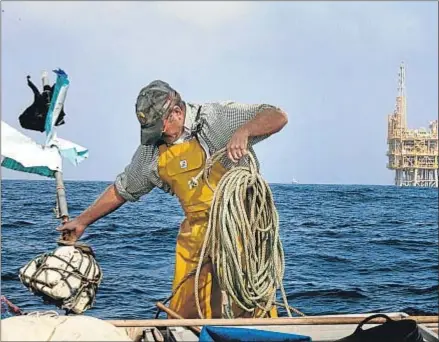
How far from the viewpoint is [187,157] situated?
378 cm

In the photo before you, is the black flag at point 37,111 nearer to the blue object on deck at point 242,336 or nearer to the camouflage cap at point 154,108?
the camouflage cap at point 154,108

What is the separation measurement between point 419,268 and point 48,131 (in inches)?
409

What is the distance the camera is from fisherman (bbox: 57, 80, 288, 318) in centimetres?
364

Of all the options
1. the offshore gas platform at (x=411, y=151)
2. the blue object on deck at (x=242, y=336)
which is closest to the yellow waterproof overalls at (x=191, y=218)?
the blue object on deck at (x=242, y=336)

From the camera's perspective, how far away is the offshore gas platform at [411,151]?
60.2 m

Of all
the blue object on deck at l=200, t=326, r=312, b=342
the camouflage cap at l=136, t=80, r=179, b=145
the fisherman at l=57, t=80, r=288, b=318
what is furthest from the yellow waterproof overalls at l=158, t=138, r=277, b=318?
the blue object on deck at l=200, t=326, r=312, b=342

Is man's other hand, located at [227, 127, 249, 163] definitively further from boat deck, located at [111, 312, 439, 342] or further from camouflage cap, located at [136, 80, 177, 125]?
boat deck, located at [111, 312, 439, 342]

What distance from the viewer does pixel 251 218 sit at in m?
3.92

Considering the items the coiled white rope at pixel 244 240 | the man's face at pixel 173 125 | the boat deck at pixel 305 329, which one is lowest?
the boat deck at pixel 305 329

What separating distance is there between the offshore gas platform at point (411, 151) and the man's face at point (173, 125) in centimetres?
5674

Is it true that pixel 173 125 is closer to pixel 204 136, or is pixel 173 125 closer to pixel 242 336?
pixel 204 136

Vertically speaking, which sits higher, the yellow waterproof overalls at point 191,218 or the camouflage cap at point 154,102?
the camouflage cap at point 154,102

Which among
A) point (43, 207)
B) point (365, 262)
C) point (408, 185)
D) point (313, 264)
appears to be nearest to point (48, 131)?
point (313, 264)

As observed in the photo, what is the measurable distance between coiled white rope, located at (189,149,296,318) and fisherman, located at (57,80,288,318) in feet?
0.30
